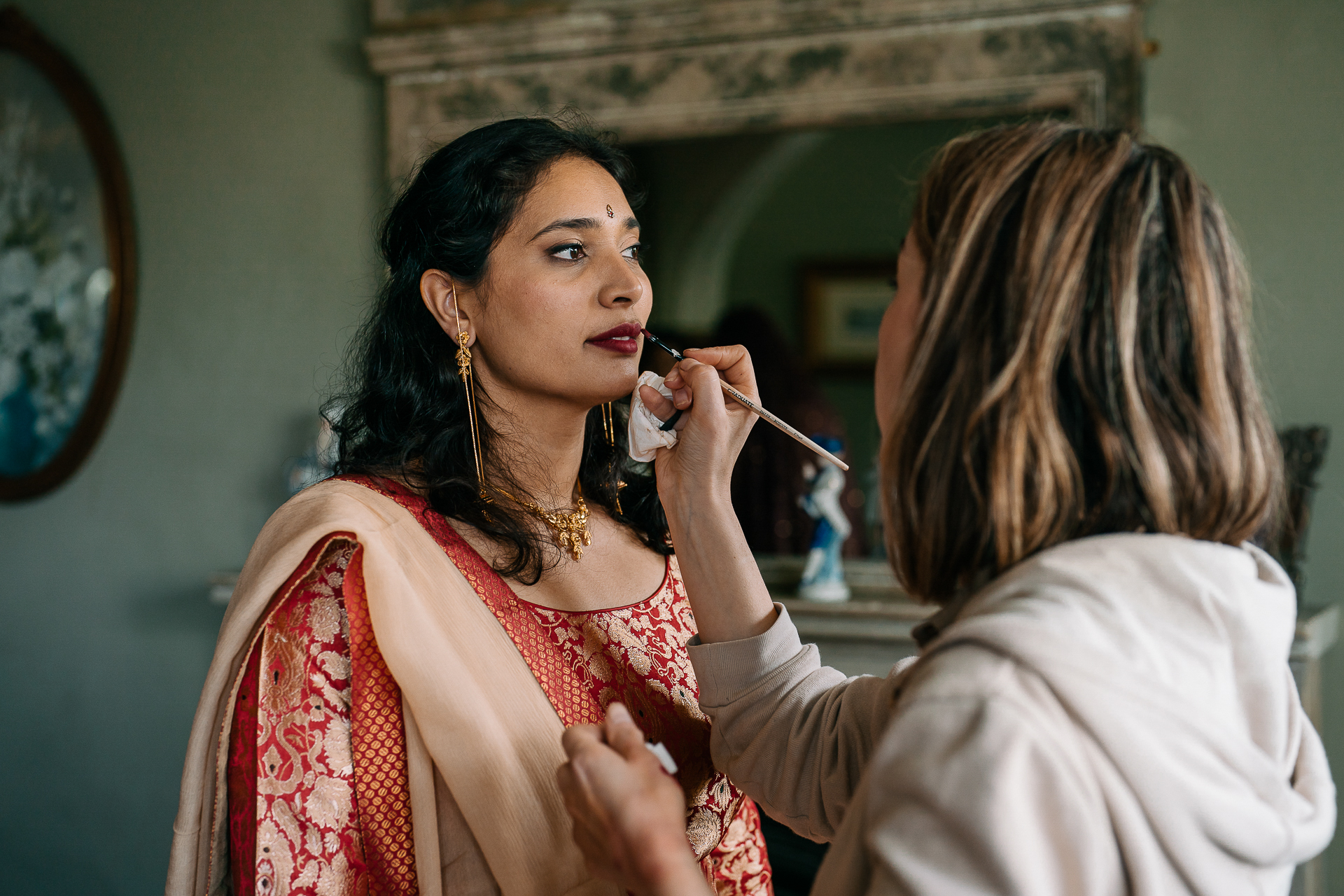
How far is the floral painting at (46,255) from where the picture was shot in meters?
2.81

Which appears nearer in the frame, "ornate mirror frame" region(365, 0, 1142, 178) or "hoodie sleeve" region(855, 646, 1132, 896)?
"hoodie sleeve" region(855, 646, 1132, 896)

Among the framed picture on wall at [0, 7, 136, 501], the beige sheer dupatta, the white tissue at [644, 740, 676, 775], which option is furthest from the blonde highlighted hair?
the framed picture on wall at [0, 7, 136, 501]

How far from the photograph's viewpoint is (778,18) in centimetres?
223

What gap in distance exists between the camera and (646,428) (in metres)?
1.15

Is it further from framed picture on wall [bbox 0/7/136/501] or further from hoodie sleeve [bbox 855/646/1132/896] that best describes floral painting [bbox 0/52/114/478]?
hoodie sleeve [bbox 855/646/1132/896]

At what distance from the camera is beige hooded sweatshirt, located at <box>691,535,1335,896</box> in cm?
57

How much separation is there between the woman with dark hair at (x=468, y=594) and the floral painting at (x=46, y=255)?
1.88 meters

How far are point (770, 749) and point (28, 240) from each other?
2808mm

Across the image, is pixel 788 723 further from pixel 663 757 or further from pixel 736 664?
pixel 663 757

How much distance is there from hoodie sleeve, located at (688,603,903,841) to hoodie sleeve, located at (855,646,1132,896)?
0.37m

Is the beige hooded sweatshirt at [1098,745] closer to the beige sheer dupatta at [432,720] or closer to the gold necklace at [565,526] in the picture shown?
the beige sheer dupatta at [432,720]

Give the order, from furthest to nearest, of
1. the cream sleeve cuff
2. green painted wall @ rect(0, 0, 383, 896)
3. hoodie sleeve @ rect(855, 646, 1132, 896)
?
green painted wall @ rect(0, 0, 383, 896) → the cream sleeve cuff → hoodie sleeve @ rect(855, 646, 1132, 896)

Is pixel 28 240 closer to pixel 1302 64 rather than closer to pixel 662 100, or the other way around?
pixel 662 100

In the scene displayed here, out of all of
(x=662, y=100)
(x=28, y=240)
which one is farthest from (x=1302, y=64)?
(x=28, y=240)
